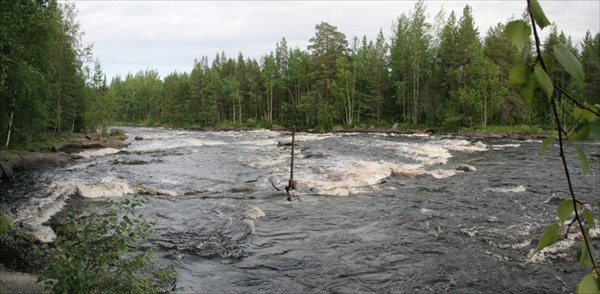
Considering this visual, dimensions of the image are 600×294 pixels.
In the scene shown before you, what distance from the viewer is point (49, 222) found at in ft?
37.1

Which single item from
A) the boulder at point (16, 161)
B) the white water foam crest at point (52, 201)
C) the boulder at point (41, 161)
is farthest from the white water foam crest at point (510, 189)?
the boulder at point (16, 161)

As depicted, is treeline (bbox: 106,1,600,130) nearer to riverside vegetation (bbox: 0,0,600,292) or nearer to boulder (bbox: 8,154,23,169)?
riverside vegetation (bbox: 0,0,600,292)

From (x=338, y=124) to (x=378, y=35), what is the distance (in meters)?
16.4

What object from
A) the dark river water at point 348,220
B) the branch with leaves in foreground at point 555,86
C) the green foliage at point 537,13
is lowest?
the dark river water at point 348,220

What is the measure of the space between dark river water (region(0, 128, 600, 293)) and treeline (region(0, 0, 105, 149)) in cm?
479

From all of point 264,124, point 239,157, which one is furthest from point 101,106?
point 264,124

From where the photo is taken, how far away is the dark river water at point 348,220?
7777 millimetres

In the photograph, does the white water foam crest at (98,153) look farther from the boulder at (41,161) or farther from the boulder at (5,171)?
the boulder at (5,171)

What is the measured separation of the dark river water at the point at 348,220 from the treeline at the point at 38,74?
4.79 metres

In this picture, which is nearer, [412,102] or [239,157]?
[239,157]

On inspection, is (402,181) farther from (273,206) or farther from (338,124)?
(338,124)

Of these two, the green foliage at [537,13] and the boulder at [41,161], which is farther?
the boulder at [41,161]

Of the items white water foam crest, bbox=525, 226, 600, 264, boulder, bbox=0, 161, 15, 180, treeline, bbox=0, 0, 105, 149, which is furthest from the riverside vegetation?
white water foam crest, bbox=525, 226, 600, 264

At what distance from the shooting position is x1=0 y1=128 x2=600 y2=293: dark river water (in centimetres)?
778
